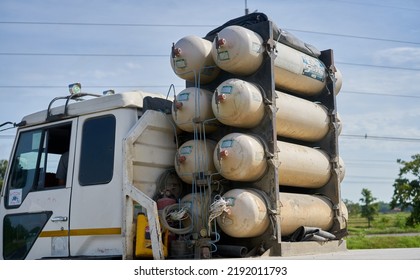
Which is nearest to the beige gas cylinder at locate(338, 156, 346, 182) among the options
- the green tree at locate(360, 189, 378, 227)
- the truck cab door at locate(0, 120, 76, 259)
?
the truck cab door at locate(0, 120, 76, 259)

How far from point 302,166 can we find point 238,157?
3.09ft

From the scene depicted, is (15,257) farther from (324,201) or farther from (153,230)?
(324,201)

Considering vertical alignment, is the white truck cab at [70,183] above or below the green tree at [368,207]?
above

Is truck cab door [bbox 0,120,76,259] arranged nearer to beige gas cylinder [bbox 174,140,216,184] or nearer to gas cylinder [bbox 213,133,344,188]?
beige gas cylinder [bbox 174,140,216,184]

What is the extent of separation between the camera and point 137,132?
4699 millimetres

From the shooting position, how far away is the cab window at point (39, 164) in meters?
5.30

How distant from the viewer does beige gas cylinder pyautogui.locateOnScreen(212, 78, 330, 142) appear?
4531 mm

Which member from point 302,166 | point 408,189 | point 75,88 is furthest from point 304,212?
point 408,189

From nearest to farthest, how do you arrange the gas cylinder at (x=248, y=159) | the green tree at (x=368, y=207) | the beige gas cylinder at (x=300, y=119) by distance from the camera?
1. the gas cylinder at (x=248, y=159)
2. the beige gas cylinder at (x=300, y=119)
3. the green tree at (x=368, y=207)

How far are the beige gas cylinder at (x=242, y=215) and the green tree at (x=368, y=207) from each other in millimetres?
62409

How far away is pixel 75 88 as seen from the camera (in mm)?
5699

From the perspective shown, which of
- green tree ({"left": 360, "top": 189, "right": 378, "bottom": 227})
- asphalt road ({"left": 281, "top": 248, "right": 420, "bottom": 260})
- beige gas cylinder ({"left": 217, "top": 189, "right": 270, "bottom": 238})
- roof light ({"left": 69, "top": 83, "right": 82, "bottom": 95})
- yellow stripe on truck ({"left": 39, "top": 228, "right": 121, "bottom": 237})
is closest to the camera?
asphalt road ({"left": 281, "top": 248, "right": 420, "bottom": 260})

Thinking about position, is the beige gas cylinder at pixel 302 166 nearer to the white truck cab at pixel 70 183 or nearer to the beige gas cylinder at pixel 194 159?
the beige gas cylinder at pixel 194 159

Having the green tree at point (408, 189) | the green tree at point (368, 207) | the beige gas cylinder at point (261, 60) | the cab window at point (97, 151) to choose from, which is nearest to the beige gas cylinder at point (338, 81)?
the beige gas cylinder at point (261, 60)
